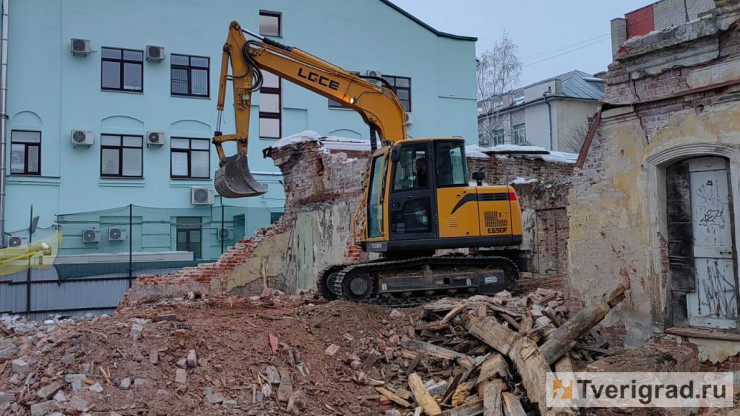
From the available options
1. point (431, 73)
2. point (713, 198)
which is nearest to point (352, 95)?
point (713, 198)

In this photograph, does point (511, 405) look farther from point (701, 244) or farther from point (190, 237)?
point (190, 237)

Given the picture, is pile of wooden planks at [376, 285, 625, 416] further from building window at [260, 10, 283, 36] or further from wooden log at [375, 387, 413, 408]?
building window at [260, 10, 283, 36]

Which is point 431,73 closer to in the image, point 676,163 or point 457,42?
point 457,42

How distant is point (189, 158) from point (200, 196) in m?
1.73

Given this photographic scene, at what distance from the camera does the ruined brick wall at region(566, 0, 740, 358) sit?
20.6 ft

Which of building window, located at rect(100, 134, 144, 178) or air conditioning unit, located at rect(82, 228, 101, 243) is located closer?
air conditioning unit, located at rect(82, 228, 101, 243)

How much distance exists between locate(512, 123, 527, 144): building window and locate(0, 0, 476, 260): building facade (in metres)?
12.3

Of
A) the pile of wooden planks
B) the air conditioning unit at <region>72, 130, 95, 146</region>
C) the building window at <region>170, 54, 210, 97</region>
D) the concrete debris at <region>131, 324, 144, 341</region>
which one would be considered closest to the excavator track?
the pile of wooden planks

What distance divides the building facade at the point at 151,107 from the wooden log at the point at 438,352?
11556 millimetres

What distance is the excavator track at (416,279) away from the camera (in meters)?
10.2

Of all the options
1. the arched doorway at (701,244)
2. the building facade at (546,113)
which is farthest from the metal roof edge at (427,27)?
the arched doorway at (701,244)

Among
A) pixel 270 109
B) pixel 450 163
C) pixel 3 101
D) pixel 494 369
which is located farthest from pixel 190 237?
pixel 494 369

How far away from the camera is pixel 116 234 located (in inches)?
666

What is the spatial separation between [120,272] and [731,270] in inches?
530
